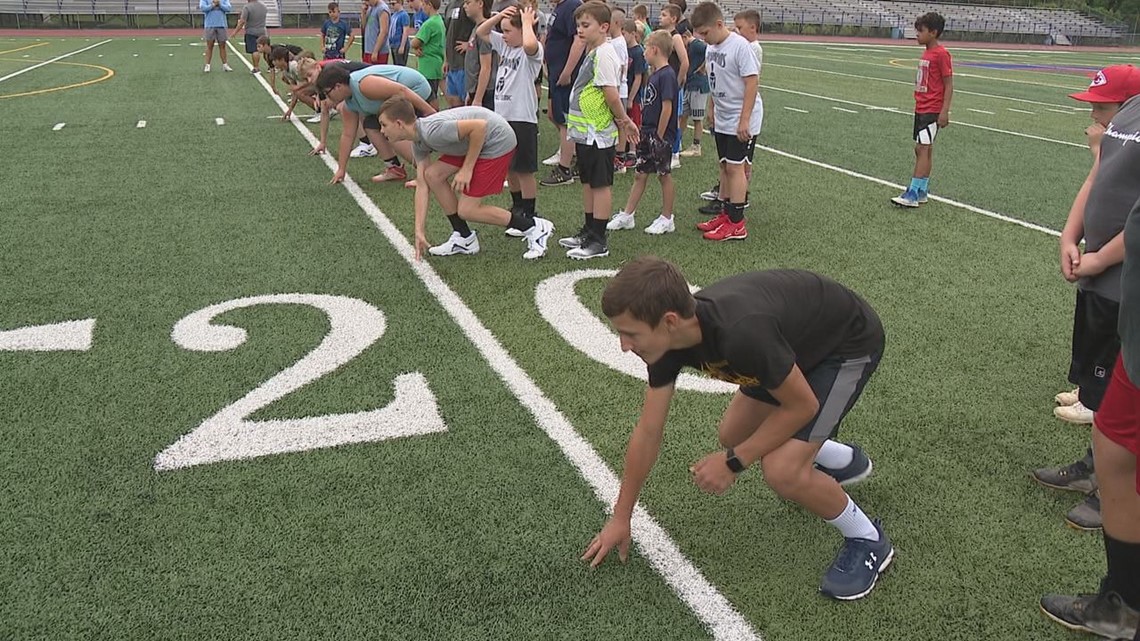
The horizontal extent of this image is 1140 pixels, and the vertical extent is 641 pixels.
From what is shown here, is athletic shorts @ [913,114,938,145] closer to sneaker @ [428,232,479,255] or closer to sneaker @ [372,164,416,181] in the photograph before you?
sneaker @ [428,232,479,255]

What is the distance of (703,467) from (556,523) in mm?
867

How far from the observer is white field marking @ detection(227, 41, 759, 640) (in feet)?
8.60

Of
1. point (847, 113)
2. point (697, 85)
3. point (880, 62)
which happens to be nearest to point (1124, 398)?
point (697, 85)

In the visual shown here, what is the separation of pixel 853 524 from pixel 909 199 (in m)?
5.71

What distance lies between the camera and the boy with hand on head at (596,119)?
5793 millimetres

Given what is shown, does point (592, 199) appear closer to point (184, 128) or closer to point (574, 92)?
point (574, 92)

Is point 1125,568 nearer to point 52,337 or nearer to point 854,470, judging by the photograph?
point 854,470

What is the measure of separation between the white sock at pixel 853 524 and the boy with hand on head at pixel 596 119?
3.55 m

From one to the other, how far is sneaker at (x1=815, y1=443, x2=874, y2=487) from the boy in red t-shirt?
16.5ft

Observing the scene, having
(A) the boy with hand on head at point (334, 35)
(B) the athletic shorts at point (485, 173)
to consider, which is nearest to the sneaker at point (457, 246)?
(B) the athletic shorts at point (485, 173)

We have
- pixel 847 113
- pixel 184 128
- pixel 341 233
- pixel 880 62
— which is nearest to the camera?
pixel 341 233

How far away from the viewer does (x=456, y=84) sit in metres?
9.59

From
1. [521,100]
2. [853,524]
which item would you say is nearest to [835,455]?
[853,524]

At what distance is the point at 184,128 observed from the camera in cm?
1136
